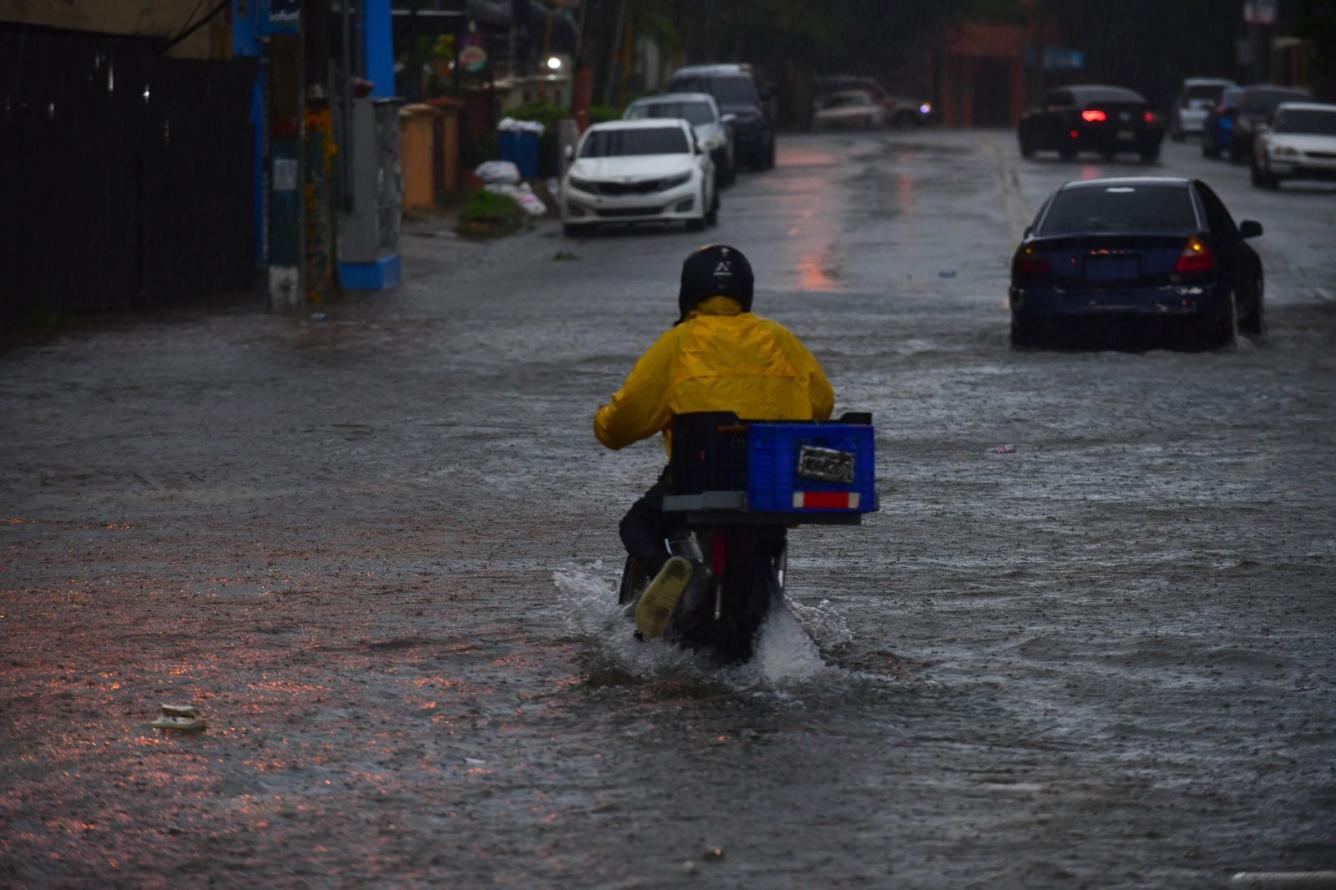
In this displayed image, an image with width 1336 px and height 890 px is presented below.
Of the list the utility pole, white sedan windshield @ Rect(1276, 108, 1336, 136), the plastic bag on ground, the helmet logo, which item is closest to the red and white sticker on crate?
the helmet logo

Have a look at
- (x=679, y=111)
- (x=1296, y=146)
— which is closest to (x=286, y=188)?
(x=679, y=111)

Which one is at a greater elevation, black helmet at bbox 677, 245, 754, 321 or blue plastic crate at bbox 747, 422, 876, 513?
black helmet at bbox 677, 245, 754, 321

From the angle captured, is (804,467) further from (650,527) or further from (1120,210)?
(1120,210)

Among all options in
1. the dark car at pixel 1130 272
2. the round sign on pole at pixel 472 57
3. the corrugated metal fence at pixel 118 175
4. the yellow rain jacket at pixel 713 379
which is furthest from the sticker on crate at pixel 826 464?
the round sign on pole at pixel 472 57

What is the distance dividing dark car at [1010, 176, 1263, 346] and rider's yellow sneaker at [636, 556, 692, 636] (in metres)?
11.0

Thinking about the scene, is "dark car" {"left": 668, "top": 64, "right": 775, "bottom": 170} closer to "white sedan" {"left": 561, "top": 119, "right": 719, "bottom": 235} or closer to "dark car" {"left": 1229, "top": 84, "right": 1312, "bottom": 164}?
"dark car" {"left": 1229, "top": 84, "right": 1312, "bottom": 164}

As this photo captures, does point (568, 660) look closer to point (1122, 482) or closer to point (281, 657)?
point (281, 657)

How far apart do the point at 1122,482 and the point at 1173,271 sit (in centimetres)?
607

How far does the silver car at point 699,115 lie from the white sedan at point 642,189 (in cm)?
670

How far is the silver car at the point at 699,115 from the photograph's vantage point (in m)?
40.3

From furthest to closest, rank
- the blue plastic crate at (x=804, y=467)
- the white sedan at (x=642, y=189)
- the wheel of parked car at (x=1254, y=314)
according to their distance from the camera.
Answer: the white sedan at (x=642, y=189), the wheel of parked car at (x=1254, y=314), the blue plastic crate at (x=804, y=467)

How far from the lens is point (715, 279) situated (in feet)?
23.8

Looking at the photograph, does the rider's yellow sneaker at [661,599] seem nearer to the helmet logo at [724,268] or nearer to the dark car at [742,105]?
the helmet logo at [724,268]

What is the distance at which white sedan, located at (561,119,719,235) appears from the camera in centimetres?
3247
